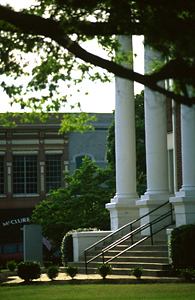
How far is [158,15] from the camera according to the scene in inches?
372

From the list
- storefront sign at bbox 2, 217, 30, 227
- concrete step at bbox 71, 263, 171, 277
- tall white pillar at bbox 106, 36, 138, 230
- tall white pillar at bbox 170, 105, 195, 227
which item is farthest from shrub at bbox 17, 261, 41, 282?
storefront sign at bbox 2, 217, 30, 227

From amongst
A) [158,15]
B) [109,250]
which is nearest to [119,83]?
[109,250]

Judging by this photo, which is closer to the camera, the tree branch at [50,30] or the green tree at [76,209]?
the tree branch at [50,30]

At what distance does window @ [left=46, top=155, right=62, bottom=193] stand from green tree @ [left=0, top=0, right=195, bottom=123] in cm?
3289

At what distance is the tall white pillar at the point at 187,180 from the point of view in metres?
20.0

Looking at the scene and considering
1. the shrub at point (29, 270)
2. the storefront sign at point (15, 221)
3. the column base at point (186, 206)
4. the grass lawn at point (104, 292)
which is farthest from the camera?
the storefront sign at point (15, 221)

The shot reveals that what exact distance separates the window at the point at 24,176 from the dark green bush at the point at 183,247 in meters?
28.3

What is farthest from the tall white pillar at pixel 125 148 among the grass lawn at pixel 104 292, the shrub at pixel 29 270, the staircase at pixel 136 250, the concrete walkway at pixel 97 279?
the grass lawn at pixel 104 292

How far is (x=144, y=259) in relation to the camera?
65.5 ft

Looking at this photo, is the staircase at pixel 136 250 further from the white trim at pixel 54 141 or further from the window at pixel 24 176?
the white trim at pixel 54 141

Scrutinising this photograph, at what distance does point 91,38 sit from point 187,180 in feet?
34.0

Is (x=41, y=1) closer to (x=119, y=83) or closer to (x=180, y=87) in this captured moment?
(x=180, y=87)

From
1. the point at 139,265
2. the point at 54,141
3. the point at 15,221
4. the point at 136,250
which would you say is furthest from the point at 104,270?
the point at 54,141

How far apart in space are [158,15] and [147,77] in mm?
1226
